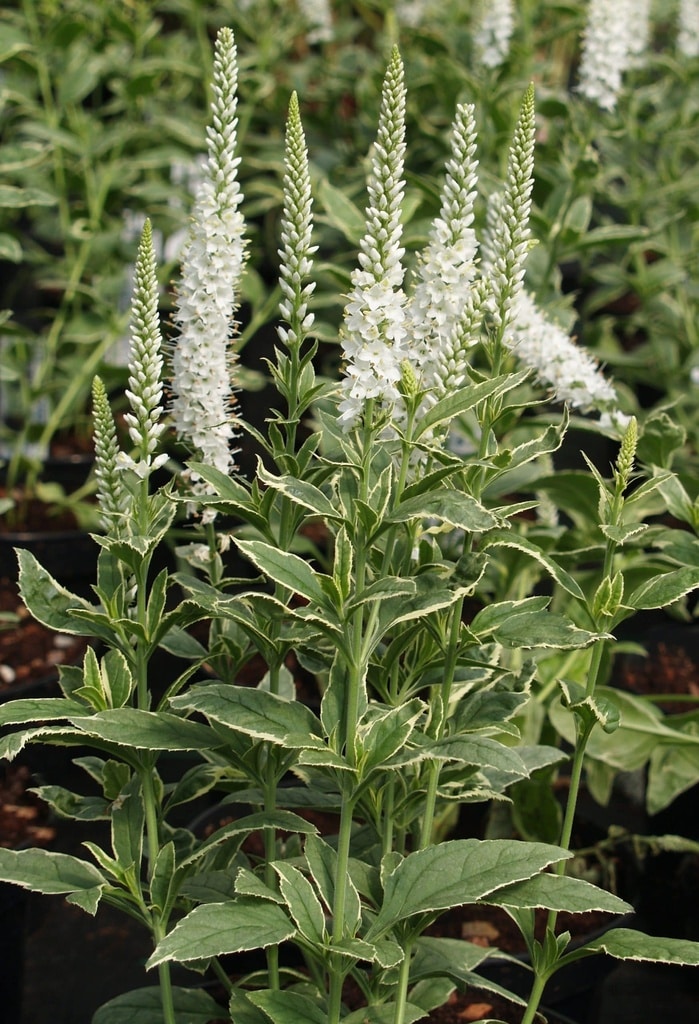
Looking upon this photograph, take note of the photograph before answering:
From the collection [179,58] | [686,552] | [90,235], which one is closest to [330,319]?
[90,235]

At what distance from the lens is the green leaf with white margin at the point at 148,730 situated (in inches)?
57.0

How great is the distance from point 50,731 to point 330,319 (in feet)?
7.88

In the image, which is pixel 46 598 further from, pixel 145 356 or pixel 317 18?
pixel 317 18

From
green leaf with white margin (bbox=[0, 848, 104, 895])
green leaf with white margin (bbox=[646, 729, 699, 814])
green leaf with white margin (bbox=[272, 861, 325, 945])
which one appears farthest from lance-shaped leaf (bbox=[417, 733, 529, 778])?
green leaf with white margin (bbox=[646, 729, 699, 814])

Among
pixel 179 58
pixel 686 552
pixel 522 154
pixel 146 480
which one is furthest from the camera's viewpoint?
pixel 179 58

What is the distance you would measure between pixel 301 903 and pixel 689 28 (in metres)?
3.05

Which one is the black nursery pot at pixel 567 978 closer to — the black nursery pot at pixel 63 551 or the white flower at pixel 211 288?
the white flower at pixel 211 288

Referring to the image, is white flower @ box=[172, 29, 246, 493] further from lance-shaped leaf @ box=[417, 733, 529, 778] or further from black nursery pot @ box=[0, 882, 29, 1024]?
black nursery pot @ box=[0, 882, 29, 1024]

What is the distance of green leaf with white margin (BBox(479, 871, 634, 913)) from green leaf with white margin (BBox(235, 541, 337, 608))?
400 mm

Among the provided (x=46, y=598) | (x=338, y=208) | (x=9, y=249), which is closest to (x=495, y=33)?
(x=338, y=208)


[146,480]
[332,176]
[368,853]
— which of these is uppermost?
[332,176]

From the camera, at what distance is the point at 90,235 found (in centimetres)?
337

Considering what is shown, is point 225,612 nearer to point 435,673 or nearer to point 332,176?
point 435,673

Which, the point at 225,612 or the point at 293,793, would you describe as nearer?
the point at 225,612
